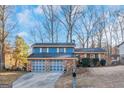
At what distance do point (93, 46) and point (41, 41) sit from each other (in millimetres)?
1937

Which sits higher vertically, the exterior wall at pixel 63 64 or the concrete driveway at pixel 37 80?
the exterior wall at pixel 63 64

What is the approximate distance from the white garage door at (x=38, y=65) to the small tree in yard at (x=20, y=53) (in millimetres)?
333

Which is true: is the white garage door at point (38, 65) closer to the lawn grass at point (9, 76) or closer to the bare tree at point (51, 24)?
the lawn grass at point (9, 76)

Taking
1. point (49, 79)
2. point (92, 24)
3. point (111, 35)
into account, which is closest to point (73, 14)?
point (92, 24)

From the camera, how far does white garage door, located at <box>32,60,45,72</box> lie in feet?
44.2

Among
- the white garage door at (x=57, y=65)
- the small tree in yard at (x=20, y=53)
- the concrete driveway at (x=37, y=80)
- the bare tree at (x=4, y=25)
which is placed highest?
the bare tree at (x=4, y=25)

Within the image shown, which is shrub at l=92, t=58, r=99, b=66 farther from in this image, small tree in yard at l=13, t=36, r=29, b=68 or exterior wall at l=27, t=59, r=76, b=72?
small tree in yard at l=13, t=36, r=29, b=68

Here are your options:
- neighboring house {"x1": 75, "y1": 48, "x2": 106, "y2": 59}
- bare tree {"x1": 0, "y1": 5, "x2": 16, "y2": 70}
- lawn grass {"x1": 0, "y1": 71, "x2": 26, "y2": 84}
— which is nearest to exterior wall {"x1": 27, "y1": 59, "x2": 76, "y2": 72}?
neighboring house {"x1": 75, "y1": 48, "x2": 106, "y2": 59}

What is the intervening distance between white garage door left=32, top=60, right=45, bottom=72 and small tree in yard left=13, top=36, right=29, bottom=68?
1.09ft

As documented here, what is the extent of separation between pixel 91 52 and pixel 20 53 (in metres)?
2.66

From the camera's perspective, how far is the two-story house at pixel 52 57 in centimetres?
1345

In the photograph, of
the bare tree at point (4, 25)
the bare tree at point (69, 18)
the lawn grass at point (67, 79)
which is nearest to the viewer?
the lawn grass at point (67, 79)

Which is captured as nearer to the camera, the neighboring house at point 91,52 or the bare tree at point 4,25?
the bare tree at point 4,25

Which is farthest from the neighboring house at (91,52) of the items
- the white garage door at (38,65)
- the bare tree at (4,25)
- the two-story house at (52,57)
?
the bare tree at (4,25)
